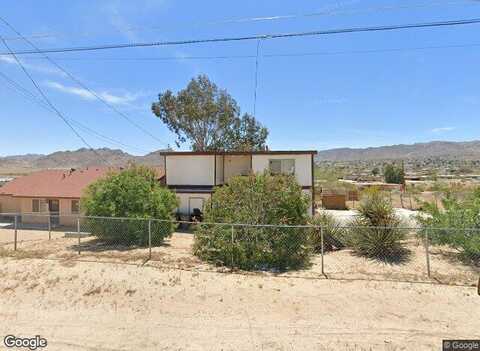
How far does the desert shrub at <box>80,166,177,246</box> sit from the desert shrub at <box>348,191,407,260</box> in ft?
23.5

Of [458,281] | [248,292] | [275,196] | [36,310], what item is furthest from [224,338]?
[458,281]

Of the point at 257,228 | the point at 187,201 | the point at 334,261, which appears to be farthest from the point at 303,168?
the point at 257,228

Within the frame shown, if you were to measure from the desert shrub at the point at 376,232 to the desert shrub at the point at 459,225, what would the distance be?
38.0 inches

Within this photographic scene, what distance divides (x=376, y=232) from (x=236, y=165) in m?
13.6

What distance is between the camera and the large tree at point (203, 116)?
35.7m

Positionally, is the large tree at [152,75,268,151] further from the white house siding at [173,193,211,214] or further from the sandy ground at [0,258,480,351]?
the sandy ground at [0,258,480,351]

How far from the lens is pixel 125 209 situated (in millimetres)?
12984

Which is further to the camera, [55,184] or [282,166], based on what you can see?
[55,184]

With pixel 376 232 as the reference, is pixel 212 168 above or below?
above

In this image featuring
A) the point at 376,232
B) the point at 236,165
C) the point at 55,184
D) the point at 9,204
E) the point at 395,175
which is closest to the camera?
the point at 376,232

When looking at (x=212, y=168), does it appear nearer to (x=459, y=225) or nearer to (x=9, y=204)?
(x=459, y=225)

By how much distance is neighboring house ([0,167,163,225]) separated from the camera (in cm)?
2438

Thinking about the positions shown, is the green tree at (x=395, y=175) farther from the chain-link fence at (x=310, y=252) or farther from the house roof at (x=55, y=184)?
the chain-link fence at (x=310, y=252)

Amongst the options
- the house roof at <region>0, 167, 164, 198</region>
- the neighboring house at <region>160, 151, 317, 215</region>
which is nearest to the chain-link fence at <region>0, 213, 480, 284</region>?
the neighboring house at <region>160, 151, 317, 215</region>
